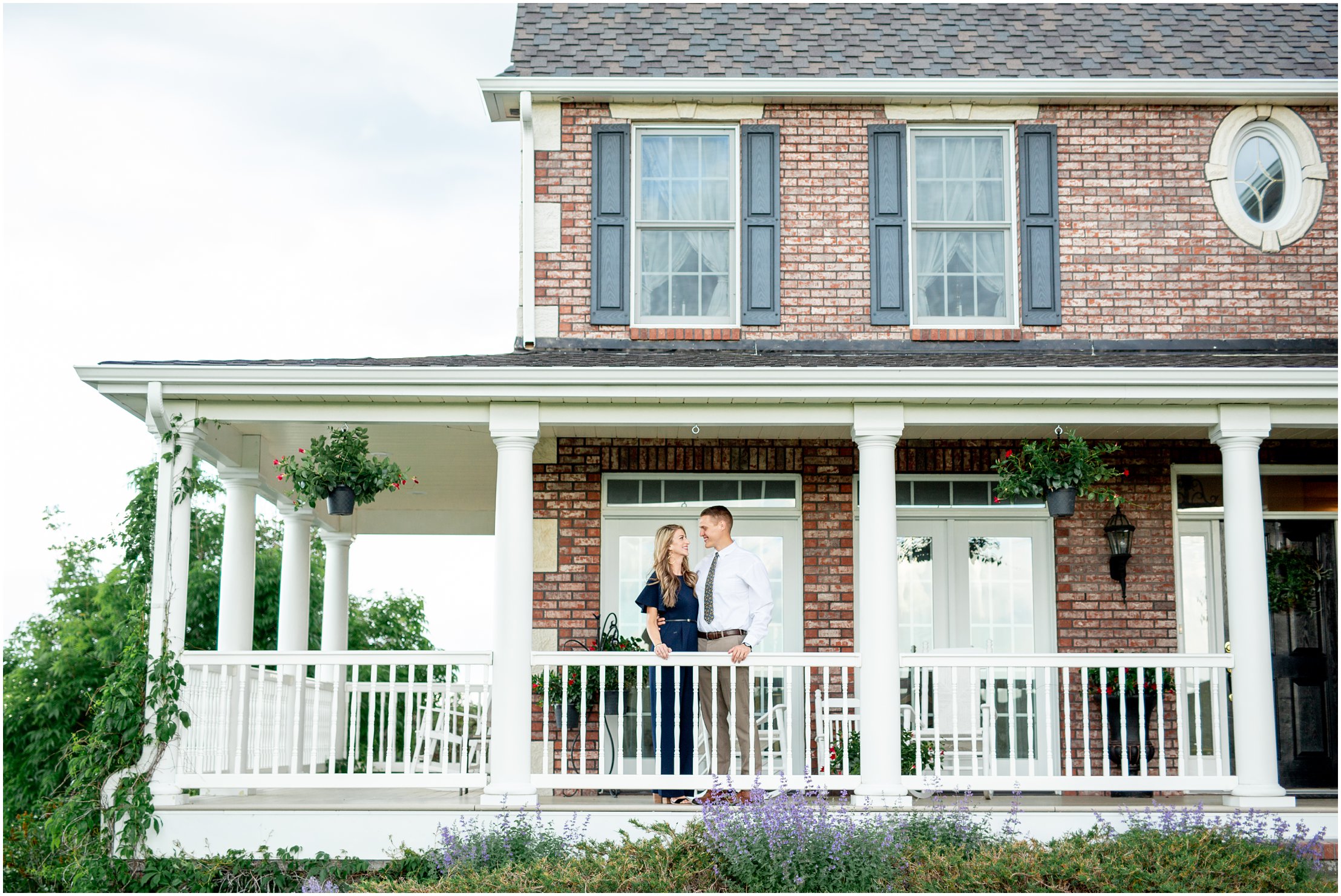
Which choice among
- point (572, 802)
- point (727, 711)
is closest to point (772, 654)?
point (727, 711)

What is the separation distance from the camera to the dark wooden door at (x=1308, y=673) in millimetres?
9727

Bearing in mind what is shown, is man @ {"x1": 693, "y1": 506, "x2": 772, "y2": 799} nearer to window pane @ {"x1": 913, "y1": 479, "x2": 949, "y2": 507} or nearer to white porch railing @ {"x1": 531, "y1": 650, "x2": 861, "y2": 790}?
white porch railing @ {"x1": 531, "y1": 650, "x2": 861, "y2": 790}

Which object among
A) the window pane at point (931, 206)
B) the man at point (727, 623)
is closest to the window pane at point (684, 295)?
the window pane at point (931, 206)

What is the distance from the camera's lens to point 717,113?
10.4 metres

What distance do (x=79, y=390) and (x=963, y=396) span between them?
2355 centimetres

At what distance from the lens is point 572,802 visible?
27.4 feet

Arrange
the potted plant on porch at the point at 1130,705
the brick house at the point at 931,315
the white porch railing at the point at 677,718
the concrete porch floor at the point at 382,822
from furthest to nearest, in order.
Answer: the brick house at the point at 931,315 → the potted plant on porch at the point at 1130,705 → the white porch railing at the point at 677,718 → the concrete porch floor at the point at 382,822

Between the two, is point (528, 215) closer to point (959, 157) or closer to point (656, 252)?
point (656, 252)

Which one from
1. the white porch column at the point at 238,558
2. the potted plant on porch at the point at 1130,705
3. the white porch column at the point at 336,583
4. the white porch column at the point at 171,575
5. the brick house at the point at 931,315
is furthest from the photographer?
the white porch column at the point at 336,583

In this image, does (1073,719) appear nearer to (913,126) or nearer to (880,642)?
(880,642)

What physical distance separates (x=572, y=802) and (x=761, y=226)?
4529mm

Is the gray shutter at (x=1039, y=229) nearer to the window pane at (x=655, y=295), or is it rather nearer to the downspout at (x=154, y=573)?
the window pane at (x=655, y=295)

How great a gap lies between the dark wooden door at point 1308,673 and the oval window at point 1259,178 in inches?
96.2

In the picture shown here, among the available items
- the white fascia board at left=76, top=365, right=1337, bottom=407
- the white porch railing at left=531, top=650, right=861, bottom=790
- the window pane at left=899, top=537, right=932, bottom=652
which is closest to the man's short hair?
the white fascia board at left=76, top=365, right=1337, bottom=407
